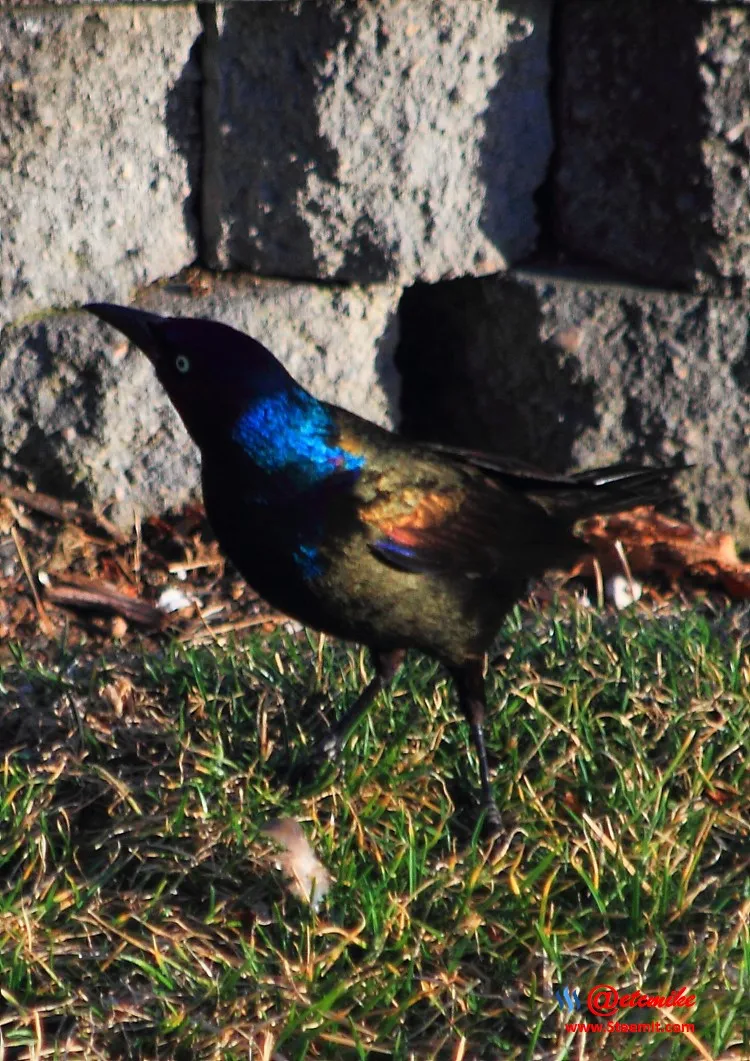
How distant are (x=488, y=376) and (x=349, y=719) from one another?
1790 millimetres

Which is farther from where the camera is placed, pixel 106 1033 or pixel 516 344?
pixel 516 344

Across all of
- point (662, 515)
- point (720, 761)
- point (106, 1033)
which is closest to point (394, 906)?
point (106, 1033)

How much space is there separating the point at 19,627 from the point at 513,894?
6.66 feet

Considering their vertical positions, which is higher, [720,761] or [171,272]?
[171,272]

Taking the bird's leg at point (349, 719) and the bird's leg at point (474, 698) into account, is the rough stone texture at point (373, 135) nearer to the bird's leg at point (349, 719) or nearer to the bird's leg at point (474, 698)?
the bird's leg at point (349, 719)

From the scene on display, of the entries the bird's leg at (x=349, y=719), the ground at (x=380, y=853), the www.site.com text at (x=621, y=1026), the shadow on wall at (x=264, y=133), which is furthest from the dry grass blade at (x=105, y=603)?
the www.site.com text at (x=621, y=1026)

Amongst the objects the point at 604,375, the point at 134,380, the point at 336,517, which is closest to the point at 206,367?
the point at 336,517

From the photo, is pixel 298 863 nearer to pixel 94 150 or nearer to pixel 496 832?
pixel 496 832

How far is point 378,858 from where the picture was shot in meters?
Answer: 3.14

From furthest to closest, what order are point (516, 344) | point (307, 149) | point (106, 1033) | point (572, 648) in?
1. point (516, 344)
2. point (307, 149)
3. point (572, 648)
4. point (106, 1033)

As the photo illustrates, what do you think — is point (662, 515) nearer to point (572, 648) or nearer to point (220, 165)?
point (572, 648)

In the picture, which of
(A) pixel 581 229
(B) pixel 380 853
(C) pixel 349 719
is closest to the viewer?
(B) pixel 380 853

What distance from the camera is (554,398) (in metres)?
4.91

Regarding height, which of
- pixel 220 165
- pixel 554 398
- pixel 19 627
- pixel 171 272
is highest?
pixel 220 165
